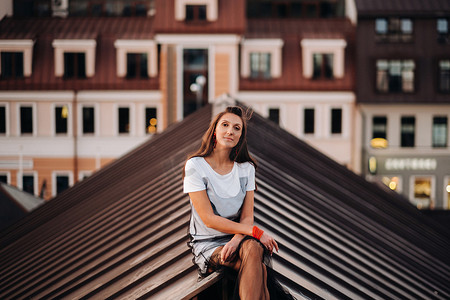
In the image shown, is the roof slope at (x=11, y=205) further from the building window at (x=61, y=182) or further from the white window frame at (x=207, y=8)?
the white window frame at (x=207, y=8)

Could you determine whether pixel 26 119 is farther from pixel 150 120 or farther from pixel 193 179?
pixel 193 179

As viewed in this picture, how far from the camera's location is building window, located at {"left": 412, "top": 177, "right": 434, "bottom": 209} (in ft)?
81.5

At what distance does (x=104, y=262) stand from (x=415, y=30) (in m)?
23.0

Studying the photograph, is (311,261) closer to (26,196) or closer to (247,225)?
(247,225)

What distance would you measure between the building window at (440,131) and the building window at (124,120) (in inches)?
509

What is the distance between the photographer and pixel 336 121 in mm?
25062

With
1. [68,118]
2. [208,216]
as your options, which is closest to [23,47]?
[68,118]

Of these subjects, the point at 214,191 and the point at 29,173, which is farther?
the point at 29,173

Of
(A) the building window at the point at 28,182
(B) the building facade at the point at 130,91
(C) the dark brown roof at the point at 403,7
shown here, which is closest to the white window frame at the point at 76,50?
(B) the building facade at the point at 130,91

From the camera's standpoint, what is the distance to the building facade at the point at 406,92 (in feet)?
81.5

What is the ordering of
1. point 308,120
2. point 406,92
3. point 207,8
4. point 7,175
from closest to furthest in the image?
point 207,8
point 7,175
point 406,92
point 308,120

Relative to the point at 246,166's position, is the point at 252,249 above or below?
below

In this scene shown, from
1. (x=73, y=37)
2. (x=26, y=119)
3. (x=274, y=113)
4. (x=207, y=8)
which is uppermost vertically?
(x=207, y=8)

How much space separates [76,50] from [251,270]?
23866 millimetres
